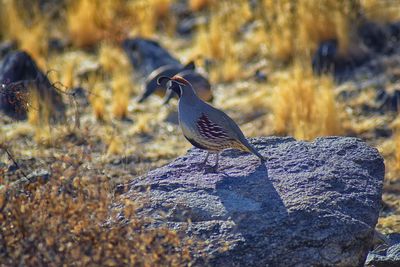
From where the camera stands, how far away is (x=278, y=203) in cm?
566

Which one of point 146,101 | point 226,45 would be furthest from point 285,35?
point 146,101

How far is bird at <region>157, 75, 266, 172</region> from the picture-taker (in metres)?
6.33

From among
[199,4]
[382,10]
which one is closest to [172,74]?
[382,10]

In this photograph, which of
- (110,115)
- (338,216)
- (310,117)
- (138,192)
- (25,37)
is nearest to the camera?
(338,216)

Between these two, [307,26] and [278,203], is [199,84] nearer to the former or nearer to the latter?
[307,26]

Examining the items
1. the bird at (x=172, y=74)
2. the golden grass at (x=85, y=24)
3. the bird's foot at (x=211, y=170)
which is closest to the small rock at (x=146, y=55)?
the bird at (x=172, y=74)

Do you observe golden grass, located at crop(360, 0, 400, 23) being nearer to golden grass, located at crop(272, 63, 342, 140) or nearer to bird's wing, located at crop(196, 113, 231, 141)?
golden grass, located at crop(272, 63, 342, 140)

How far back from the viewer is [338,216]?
550 cm

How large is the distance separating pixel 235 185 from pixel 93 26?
29.7ft

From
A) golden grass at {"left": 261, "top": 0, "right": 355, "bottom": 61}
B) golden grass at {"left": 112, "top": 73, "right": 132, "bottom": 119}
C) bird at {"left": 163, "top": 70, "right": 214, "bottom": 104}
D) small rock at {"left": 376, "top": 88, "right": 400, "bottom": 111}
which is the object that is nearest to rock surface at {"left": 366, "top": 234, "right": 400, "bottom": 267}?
small rock at {"left": 376, "top": 88, "right": 400, "bottom": 111}

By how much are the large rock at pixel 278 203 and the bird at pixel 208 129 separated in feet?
0.47

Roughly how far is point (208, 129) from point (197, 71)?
20.1 ft

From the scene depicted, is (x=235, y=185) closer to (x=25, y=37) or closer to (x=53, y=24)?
(x=25, y=37)

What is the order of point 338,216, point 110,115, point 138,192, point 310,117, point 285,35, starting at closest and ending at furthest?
point 338,216, point 138,192, point 310,117, point 110,115, point 285,35
